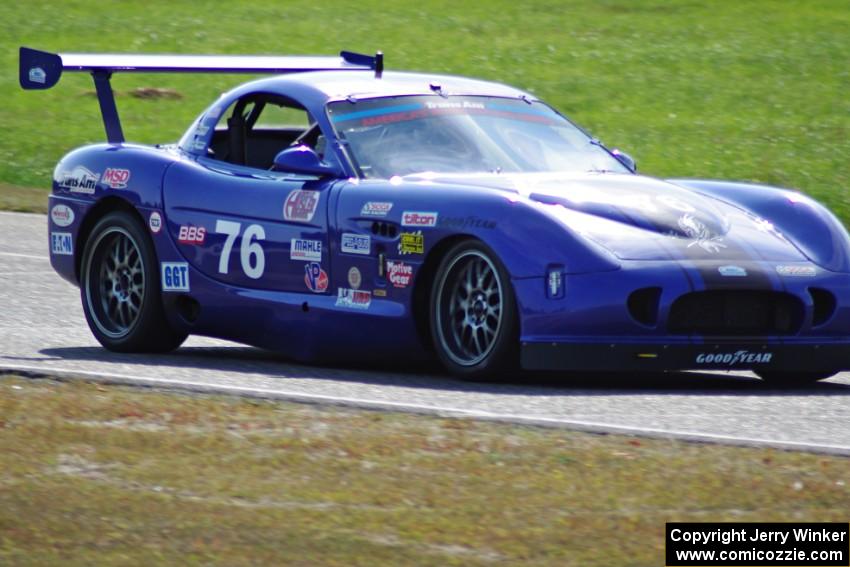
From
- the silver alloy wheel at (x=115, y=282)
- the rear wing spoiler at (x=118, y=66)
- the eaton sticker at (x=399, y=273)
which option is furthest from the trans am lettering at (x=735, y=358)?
the silver alloy wheel at (x=115, y=282)

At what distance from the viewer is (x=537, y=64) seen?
2838cm

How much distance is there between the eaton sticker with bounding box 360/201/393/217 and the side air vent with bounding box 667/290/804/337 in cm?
134

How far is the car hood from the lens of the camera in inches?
284

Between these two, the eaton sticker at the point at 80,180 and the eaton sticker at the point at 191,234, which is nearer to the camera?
the eaton sticker at the point at 191,234

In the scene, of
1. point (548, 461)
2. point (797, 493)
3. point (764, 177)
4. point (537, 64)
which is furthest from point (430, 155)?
point (537, 64)

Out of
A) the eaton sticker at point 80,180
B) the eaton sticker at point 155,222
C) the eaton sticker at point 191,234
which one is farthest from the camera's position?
the eaton sticker at point 80,180

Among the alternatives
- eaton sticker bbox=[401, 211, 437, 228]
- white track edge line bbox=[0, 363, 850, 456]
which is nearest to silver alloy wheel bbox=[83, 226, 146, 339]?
white track edge line bbox=[0, 363, 850, 456]

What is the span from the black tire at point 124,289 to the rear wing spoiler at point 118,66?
0.67 meters

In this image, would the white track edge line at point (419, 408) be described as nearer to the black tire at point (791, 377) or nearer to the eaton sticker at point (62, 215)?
the eaton sticker at point (62, 215)

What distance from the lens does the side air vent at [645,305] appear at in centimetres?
716

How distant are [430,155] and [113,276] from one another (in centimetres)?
195

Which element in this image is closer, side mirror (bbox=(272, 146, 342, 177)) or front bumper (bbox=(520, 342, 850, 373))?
front bumper (bbox=(520, 342, 850, 373))

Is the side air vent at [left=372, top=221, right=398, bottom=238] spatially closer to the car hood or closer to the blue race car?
the blue race car

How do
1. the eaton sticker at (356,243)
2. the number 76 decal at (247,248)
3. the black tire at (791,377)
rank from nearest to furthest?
the eaton sticker at (356,243) → the black tire at (791,377) → the number 76 decal at (247,248)
